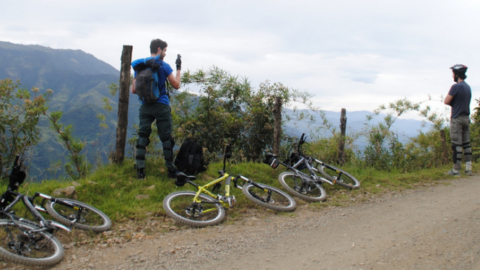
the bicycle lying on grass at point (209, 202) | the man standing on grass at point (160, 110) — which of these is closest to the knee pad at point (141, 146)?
the man standing on grass at point (160, 110)

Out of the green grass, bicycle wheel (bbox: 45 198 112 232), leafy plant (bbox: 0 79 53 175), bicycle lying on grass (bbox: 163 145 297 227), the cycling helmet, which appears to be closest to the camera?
bicycle wheel (bbox: 45 198 112 232)

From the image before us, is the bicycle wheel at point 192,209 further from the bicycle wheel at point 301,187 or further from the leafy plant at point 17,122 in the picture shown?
the leafy plant at point 17,122

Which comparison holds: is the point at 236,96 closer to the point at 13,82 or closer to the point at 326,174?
the point at 326,174

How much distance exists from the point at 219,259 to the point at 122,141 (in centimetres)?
369

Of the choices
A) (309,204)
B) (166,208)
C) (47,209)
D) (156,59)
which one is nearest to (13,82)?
(156,59)

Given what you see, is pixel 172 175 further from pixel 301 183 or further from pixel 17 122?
pixel 17 122

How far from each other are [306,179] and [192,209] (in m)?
2.59

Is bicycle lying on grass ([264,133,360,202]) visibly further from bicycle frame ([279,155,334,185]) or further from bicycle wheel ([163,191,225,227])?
bicycle wheel ([163,191,225,227])

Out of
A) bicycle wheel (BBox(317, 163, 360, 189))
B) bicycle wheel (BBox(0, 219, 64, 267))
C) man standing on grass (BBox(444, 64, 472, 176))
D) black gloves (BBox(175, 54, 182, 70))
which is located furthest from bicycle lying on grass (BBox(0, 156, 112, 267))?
man standing on grass (BBox(444, 64, 472, 176))

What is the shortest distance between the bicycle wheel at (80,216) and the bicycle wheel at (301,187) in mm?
3303

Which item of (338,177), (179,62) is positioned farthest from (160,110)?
(338,177)

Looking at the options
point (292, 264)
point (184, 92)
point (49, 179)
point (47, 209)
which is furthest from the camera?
point (184, 92)

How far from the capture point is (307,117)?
9.85 meters

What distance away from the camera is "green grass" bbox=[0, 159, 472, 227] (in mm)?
5090
